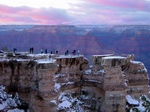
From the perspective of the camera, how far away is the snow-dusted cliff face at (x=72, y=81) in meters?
23.6

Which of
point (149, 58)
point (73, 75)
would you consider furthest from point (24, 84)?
point (149, 58)

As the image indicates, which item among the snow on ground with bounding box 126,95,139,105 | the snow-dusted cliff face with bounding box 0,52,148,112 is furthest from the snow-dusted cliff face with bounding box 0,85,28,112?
the snow on ground with bounding box 126,95,139,105

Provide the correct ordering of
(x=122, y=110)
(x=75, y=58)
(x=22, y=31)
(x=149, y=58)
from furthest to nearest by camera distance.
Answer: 1. (x=22, y=31)
2. (x=149, y=58)
3. (x=75, y=58)
4. (x=122, y=110)

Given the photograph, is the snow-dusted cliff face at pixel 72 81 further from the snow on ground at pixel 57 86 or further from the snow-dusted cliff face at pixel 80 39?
the snow-dusted cliff face at pixel 80 39

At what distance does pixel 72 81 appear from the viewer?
2833 centimetres

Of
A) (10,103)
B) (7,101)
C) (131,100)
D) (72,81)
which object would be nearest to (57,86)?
(72,81)

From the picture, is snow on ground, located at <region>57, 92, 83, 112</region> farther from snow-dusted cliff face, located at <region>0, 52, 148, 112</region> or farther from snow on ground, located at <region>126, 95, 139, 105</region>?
snow on ground, located at <region>126, 95, 139, 105</region>

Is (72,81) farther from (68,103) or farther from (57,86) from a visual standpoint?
(57,86)

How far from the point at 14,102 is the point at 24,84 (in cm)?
162

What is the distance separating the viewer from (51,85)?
23.7 metres

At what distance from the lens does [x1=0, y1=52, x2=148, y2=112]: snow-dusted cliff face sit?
931 inches

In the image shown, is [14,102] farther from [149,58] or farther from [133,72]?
[149,58]

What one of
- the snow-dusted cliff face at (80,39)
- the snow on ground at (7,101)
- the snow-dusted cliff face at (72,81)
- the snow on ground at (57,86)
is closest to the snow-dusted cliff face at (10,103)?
the snow on ground at (7,101)

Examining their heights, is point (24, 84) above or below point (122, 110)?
above
